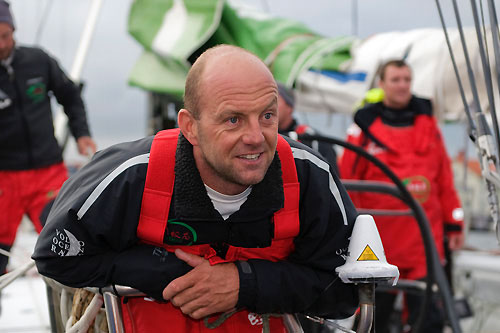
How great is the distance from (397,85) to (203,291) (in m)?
2.65

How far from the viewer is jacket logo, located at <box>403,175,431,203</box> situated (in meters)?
4.04

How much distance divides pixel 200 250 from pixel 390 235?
8.51 ft

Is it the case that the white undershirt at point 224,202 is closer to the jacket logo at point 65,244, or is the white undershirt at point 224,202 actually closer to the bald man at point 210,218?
the bald man at point 210,218

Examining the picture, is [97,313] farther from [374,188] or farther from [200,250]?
[374,188]

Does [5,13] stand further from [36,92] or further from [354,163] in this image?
[354,163]

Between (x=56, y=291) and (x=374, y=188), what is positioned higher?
(x=374, y=188)

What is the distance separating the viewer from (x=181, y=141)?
5.56ft

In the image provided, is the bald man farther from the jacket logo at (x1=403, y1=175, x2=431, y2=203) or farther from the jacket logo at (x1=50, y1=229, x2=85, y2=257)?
the jacket logo at (x1=403, y1=175, x2=431, y2=203)

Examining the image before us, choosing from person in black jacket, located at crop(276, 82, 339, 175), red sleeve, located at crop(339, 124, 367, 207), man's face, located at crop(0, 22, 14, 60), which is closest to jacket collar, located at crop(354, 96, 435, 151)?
red sleeve, located at crop(339, 124, 367, 207)

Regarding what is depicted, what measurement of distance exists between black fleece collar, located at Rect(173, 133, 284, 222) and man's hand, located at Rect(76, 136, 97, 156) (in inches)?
80.2

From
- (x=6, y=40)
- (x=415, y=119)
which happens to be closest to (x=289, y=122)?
(x=415, y=119)

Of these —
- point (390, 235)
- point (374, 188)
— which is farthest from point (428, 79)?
point (374, 188)

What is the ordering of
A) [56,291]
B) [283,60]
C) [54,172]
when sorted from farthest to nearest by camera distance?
[283,60] < [54,172] < [56,291]

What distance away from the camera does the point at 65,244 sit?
165 cm
